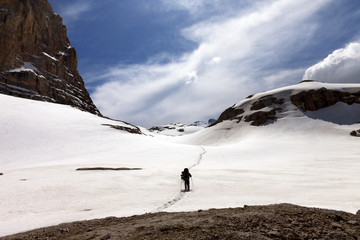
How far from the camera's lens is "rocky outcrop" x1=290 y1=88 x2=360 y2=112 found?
75312 millimetres

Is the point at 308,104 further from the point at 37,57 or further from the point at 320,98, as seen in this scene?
the point at 37,57

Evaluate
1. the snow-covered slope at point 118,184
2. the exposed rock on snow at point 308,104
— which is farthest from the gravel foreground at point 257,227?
the exposed rock on snow at point 308,104

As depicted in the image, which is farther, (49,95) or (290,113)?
(49,95)

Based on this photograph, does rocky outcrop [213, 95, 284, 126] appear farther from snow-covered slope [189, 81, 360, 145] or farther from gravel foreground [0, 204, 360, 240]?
gravel foreground [0, 204, 360, 240]

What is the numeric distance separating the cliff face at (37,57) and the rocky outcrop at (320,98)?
105680mm

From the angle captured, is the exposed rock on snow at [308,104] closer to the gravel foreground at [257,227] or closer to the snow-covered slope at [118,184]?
the snow-covered slope at [118,184]

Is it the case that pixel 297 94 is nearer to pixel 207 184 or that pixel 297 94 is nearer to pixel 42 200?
pixel 207 184

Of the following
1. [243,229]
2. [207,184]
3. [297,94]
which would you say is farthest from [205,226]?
[297,94]

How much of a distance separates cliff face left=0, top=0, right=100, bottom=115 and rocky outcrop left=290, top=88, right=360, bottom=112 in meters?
106

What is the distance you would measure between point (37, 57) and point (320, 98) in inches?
5486

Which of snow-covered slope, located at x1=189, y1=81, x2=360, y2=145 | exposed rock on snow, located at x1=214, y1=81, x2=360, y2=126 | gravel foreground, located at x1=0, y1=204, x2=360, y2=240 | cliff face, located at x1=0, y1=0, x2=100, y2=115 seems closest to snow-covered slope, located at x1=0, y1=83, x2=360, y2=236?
gravel foreground, located at x1=0, y1=204, x2=360, y2=240

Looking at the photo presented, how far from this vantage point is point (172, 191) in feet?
43.8

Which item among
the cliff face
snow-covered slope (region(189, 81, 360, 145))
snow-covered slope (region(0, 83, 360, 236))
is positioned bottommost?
snow-covered slope (region(0, 83, 360, 236))

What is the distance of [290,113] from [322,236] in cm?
7835
